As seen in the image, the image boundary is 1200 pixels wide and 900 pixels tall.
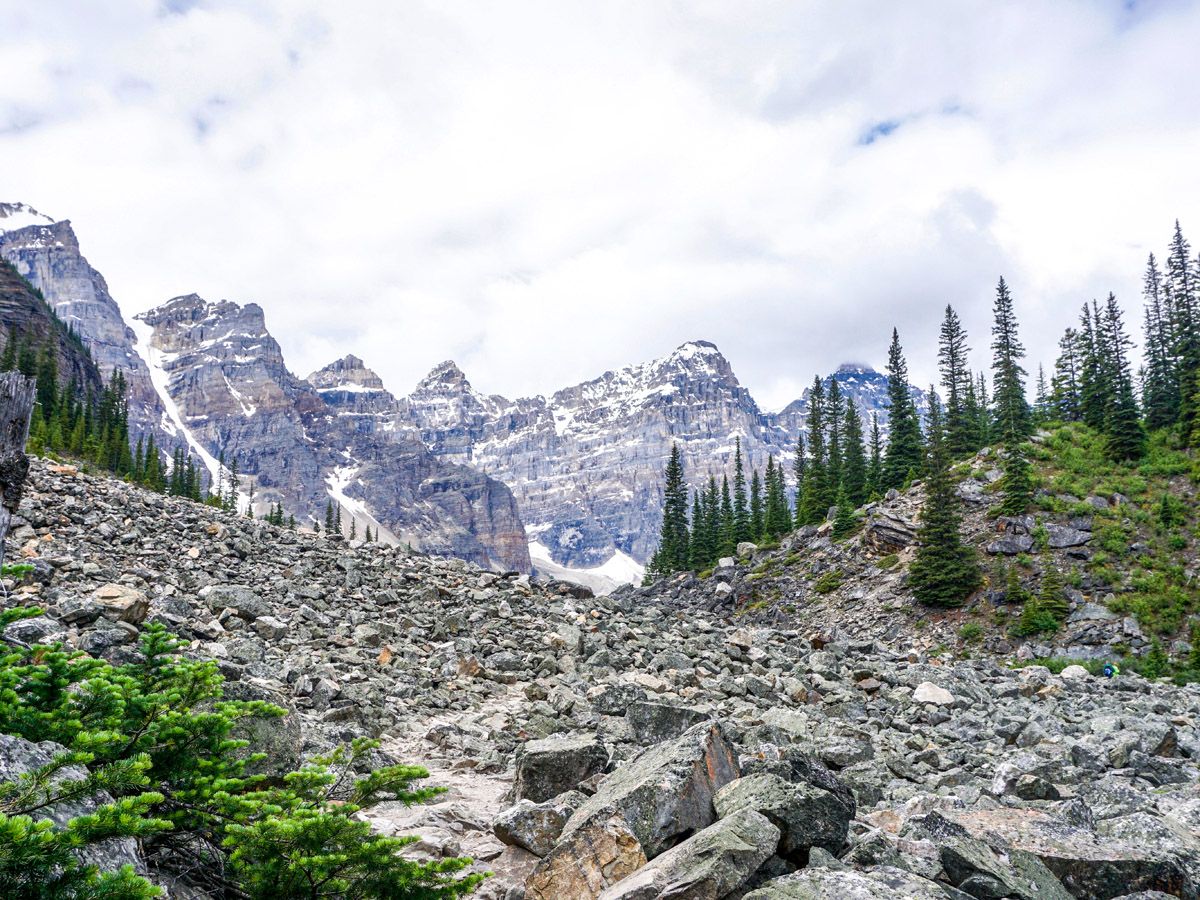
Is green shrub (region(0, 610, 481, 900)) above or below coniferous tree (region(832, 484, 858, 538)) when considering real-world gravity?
below

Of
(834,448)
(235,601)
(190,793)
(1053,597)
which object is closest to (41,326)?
(834,448)

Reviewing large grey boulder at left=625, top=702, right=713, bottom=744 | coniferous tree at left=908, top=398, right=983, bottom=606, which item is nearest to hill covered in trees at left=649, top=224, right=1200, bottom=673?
coniferous tree at left=908, top=398, right=983, bottom=606

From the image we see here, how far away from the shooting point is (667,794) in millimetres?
6777

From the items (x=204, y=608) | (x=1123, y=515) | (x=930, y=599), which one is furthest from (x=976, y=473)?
(x=204, y=608)

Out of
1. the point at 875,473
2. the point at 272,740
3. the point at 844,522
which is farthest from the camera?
the point at 875,473

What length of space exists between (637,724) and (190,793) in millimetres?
7701

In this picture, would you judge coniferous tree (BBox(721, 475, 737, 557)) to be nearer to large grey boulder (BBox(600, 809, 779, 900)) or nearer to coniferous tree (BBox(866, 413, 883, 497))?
coniferous tree (BBox(866, 413, 883, 497))

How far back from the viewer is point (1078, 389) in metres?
64.0

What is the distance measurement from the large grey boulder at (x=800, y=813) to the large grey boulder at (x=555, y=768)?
308 centimetres

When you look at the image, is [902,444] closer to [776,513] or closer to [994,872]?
[776,513]

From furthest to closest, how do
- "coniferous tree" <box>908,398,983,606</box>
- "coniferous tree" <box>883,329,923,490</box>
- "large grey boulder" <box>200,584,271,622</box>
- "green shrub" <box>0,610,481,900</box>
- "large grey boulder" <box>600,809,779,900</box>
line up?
"coniferous tree" <box>883,329,923,490</box>
"coniferous tree" <box>908,398,983,606</box>
"large grey boulder" <box>200,584,271,622</box>
"large grey boulder" <box>600,809,779,900</box>
"green shrub" <box>0,610,481,900</box>

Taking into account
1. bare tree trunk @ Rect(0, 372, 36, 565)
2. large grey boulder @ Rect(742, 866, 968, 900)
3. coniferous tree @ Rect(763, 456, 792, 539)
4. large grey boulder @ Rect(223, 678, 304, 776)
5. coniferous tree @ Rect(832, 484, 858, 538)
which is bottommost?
large grey boulder @ Rect(742, 866, 968, 900)

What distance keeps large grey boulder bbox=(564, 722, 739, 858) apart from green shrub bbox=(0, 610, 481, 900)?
1.83 m

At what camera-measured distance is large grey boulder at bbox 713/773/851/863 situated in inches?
243
